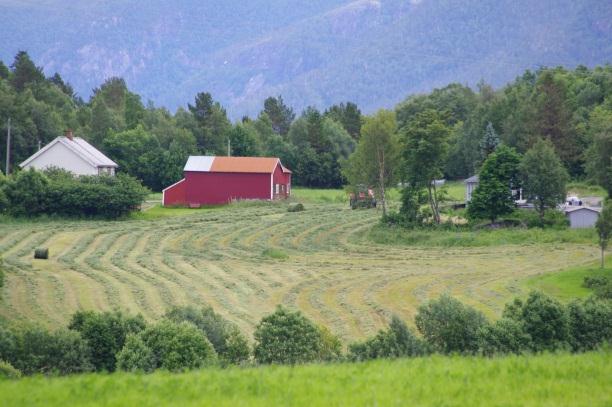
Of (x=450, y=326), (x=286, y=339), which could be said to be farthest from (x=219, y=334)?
(x=450, y=326)

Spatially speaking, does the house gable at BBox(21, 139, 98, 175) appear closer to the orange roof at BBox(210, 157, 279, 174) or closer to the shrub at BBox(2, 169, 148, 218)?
the orange roof at BBox(210, 157, 279, 174)

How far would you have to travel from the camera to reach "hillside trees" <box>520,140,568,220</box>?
172 ft

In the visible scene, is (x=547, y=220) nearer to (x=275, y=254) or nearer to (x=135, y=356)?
(x=275, y=254)

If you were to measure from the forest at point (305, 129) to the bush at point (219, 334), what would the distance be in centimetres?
4861

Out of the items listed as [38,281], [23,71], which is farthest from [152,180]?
[38,281]

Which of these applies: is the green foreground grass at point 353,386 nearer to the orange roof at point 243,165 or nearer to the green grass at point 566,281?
the green grass at point 566,281

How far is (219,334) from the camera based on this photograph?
832 inches

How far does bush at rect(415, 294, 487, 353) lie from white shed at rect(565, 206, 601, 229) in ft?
103

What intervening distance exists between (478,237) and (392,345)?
3096cm

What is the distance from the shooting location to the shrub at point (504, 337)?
1955cm

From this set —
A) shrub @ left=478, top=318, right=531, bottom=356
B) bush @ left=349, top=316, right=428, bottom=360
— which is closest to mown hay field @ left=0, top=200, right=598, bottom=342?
bush @ left=349, top=316, right=428, bottom=360

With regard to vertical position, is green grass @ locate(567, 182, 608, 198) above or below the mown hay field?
above

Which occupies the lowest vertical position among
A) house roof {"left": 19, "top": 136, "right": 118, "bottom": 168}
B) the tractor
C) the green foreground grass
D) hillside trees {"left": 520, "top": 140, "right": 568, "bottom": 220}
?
the green foreground grass

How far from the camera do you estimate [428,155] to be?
55125 mm
